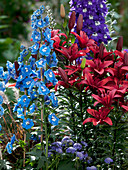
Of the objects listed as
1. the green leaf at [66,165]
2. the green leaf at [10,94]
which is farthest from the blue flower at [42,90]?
the green leaf at [10,94]

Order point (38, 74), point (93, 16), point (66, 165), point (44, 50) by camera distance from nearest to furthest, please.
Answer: point (44, 50)
point (38, 74)
point (66, 165)
point (93, 16)

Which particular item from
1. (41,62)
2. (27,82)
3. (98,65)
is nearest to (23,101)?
(27,82)

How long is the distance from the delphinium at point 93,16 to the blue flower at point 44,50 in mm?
556

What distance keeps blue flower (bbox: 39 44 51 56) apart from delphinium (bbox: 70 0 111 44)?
56cm

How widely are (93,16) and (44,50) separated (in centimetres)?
65

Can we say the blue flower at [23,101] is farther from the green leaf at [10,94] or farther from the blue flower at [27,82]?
the green leaf at [10,94]

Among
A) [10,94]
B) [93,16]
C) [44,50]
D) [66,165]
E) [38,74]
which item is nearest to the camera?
[44,50]

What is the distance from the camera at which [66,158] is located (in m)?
1.88

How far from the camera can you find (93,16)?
6.47 ft

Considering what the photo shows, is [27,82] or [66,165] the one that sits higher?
[27,82]

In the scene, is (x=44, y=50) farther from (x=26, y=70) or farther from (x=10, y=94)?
(x=10, y=94)

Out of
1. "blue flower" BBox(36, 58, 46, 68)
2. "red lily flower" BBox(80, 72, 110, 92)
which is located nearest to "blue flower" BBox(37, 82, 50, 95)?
"blue flower" BBox(36, 58, 46, 68)

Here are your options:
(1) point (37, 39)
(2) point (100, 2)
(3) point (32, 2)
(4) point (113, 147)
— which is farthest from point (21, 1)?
(4) point (113, 147)

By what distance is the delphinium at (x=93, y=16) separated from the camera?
1965 mm
